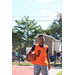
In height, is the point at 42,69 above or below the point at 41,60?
below

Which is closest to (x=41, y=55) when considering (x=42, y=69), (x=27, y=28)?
(x=42, y=69)

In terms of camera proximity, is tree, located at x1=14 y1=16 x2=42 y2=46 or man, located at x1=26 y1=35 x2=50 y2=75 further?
tree, located at x1=14 y1=16 x2=42 y2=46

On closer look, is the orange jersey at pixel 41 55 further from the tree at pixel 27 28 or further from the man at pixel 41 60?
the tree at pixel 27 28

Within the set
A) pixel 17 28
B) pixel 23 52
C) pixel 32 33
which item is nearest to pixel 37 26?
pixel 32 33

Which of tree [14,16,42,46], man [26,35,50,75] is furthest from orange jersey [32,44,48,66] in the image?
tree [14,16,42,46]

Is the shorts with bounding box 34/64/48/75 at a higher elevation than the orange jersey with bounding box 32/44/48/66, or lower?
lower

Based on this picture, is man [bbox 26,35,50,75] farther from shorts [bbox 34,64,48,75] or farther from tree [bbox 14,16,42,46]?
tree [bbox 14,16,42,46]

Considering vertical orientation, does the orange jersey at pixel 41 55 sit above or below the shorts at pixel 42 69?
above

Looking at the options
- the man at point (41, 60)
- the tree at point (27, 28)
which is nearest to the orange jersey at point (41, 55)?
the man at point (41, 60)

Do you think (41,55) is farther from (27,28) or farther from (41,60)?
(27,28)

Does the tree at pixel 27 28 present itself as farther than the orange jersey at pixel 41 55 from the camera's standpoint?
Yes

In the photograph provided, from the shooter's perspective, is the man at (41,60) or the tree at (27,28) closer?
the man at (41,60)
